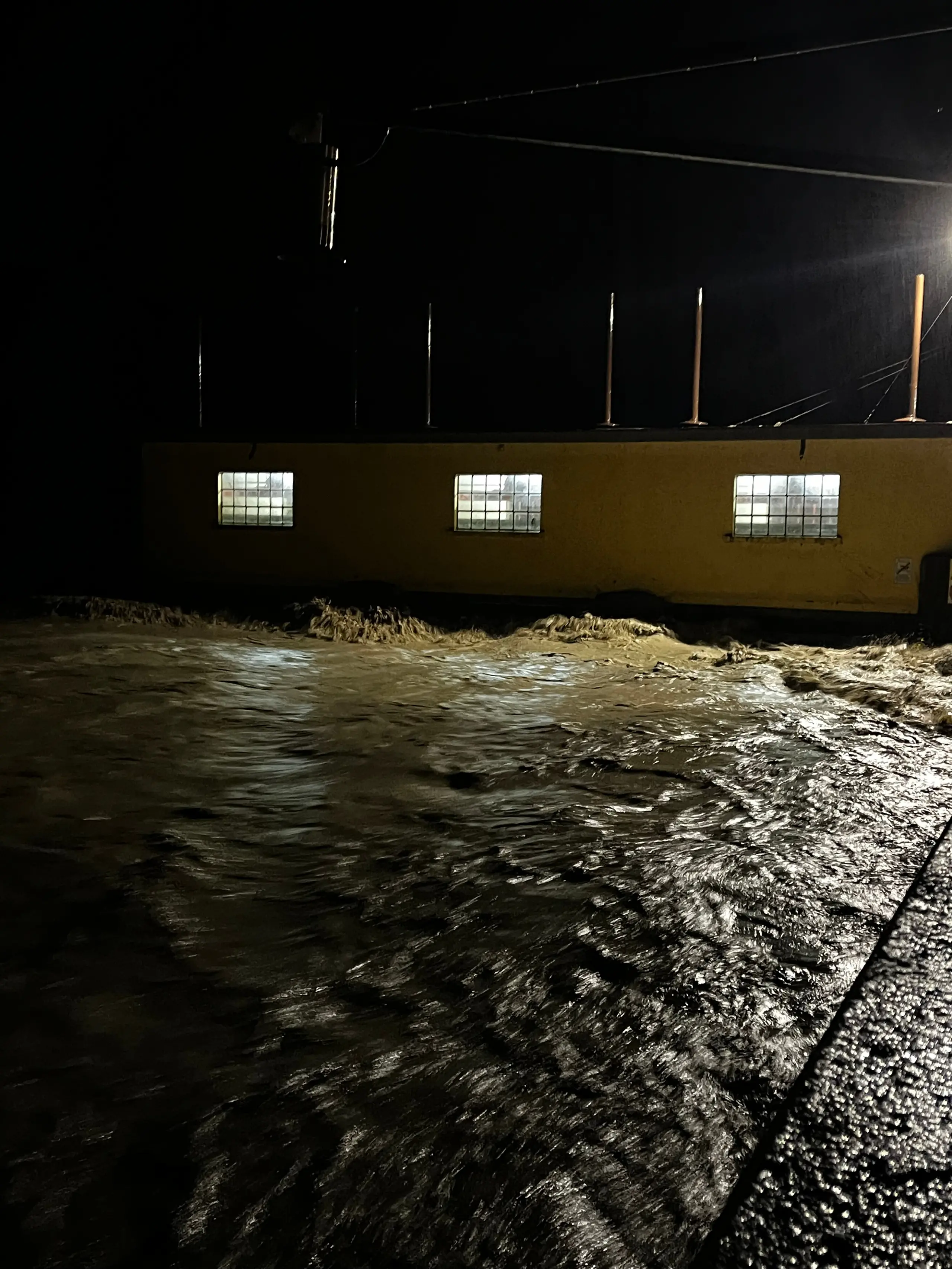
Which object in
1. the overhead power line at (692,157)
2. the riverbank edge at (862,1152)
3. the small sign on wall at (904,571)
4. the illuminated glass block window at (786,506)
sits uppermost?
the overhead power line at (692,157)

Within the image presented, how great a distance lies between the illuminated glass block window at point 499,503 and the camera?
499 inches

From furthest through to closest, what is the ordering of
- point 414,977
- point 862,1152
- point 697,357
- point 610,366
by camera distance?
point 610,366 → point 697,357 → point 414,977 → point 862,1152

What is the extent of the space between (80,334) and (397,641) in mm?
15444

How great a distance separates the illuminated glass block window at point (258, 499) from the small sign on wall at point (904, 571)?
28.0ft

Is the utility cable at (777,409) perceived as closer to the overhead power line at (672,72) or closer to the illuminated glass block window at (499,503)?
the illuminated glass block window at (499,503)

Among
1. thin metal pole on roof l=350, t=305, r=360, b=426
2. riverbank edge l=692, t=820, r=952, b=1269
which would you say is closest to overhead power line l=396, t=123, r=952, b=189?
thin metal pole on roof l=350, t=305, r=360, b=426

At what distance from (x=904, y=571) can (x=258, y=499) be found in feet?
30.5

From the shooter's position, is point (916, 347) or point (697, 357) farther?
point (697, 357)

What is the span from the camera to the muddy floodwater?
183 cm

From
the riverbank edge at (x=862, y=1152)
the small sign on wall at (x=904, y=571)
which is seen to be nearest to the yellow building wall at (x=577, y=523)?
the small sign on wall at (x=904, y=571)

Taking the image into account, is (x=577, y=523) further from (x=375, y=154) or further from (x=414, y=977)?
(x=414, y=977)

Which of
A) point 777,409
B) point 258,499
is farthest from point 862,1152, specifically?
point 777,409

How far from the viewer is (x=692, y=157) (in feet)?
32.0

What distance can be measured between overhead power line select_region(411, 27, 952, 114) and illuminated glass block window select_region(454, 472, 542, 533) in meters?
4.90
